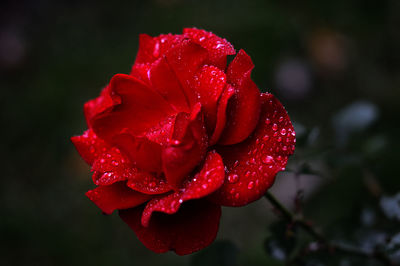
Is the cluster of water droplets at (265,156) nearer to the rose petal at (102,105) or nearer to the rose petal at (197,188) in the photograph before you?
the rose petal at (197,188)

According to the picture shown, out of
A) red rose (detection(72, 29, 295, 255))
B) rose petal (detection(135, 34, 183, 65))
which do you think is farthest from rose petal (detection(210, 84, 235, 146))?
rose petal (detection(135, 34, 183, 65))

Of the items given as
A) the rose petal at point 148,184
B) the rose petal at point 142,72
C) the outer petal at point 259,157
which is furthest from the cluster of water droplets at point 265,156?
the rose petal at point 142,72

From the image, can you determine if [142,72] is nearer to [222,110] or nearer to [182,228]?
[222,110]

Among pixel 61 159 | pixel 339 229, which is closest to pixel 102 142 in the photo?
pixel 339 229

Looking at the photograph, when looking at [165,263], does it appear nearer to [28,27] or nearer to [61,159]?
[61,159]

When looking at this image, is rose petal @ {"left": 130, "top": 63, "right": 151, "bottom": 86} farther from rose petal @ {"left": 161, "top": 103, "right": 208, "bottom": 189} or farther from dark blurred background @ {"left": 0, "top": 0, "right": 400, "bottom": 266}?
dark blurred background @ {"left": 0, "top": 0, "right": 400, "bottom": 266}

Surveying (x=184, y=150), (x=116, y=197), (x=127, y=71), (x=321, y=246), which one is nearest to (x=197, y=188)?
(x=184, y=150)
